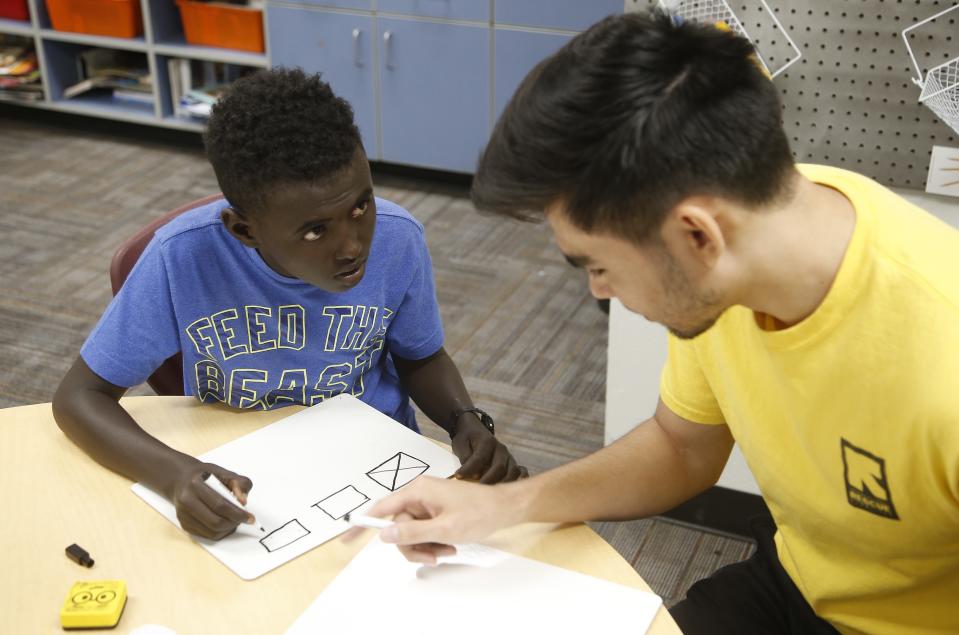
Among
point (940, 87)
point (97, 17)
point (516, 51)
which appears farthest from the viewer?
point (97, 17)

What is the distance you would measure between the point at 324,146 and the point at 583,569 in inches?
22.9

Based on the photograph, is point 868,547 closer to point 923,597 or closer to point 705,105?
point 923,597

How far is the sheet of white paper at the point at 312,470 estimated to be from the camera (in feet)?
3.49

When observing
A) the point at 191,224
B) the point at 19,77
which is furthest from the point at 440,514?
the point at 19,77

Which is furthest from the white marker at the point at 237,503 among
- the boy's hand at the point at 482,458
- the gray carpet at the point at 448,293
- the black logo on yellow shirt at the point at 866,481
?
the gray carpet at the point at 448,293

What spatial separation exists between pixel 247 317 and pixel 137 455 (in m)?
0.25

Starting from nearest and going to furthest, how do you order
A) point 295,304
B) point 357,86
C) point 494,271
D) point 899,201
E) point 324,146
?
point 899,201 → point 324,146 → point 295,304 → point 494,271 → point 357,86

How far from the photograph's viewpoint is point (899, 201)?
986mm

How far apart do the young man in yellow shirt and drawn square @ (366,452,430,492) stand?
0.38ft

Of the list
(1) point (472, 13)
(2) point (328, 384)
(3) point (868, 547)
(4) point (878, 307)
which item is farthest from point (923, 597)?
(1) point (472, 13)

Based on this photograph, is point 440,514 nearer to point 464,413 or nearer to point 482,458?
point 482,458

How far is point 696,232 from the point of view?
866 mm

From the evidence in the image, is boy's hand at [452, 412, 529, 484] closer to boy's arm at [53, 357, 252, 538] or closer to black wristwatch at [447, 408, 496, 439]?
black wristwatch at [447, 408, 496, 439]

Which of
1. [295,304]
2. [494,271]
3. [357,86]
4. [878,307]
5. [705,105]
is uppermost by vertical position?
[705,105]
